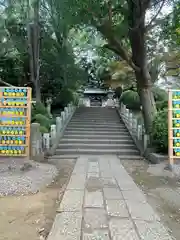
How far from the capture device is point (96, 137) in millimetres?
9383

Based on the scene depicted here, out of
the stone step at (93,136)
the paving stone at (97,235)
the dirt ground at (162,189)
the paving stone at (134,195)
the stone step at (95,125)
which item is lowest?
the dirt ground at (162,189)

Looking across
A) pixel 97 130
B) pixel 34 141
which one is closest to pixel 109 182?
pixel 34 141

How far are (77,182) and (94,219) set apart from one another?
171 centimetres

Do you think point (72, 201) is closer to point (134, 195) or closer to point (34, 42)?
point (134, 195)

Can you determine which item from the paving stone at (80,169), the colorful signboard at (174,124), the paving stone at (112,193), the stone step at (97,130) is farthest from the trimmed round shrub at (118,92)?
the paving stone at (112,193)

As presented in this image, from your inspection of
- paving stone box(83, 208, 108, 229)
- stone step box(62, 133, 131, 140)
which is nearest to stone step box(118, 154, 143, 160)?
stone step box(62, 133, 131, 140)

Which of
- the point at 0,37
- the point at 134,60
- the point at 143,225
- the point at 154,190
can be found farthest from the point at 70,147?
the point at 0,37

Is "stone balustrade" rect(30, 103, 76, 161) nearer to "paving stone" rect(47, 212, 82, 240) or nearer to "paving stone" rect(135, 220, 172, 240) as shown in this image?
"paving stone" rect(47, 212, 82, 240)

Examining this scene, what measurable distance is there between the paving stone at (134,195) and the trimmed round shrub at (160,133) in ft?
9.79

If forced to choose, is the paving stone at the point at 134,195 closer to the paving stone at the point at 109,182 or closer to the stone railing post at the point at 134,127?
the paving stone at the point at 109,182

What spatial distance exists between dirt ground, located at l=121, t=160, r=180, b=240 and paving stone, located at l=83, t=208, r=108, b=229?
796 mm

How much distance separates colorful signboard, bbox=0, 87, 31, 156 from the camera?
6020 mm

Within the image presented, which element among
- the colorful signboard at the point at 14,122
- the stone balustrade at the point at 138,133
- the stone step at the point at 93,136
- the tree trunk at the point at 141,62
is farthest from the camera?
the stone step at the point at 93,136

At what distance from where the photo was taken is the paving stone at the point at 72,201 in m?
3.13
